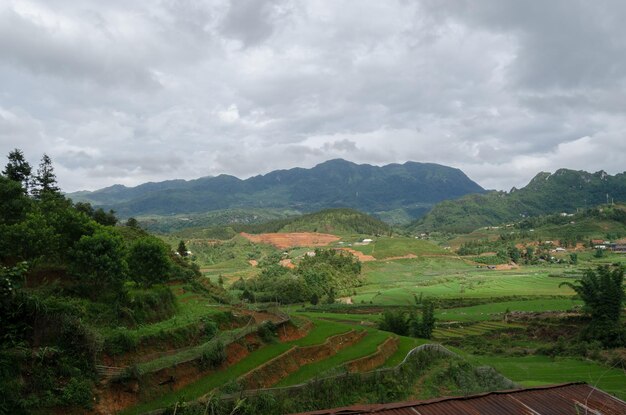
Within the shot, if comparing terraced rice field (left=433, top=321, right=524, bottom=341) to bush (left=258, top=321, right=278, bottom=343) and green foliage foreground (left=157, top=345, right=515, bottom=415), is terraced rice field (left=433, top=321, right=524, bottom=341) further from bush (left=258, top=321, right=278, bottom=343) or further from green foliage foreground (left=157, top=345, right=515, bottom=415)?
bush (left=258, top=321, right=278, bottom=343)

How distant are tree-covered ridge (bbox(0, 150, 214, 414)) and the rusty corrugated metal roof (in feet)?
37.5

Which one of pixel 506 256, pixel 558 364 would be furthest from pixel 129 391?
pixel 506 256

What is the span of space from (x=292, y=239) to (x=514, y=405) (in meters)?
174

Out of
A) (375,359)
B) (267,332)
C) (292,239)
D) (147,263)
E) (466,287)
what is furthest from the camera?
(292,239)

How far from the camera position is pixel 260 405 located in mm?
19812

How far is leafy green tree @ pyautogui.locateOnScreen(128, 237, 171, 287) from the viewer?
34.8 metres

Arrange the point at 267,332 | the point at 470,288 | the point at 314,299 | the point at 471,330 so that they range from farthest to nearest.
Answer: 1. the point at 470,288
2. the point at 314,299
3. the point at 471,330
4. the point at 267,332

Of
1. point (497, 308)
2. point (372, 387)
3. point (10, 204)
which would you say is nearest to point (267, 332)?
point (372, 387)

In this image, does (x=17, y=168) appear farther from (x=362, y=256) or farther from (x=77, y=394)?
(x=362, y=256)

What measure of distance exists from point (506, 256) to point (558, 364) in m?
126

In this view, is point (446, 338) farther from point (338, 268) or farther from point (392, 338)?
point (338, 268)

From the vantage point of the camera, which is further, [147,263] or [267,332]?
[147,263]

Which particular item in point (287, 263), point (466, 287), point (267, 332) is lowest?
point (466, 287)

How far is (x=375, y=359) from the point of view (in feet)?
107
